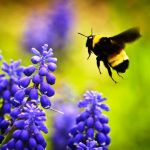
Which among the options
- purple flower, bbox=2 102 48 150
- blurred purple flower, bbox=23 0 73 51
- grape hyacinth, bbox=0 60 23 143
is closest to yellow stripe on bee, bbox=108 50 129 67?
grape hyacinth, bbox=0 60 23 143

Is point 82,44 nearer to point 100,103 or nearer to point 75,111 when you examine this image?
point 75,111

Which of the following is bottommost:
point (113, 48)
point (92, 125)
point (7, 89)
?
point (92, 125)

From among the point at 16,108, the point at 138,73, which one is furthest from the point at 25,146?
the point at 138,73

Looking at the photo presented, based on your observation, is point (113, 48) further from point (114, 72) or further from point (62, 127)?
point (114, 72)

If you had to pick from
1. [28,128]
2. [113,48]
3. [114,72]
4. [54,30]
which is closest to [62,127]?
[113,48]

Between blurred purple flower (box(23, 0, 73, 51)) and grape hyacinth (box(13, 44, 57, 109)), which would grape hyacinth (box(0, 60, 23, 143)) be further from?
blurred purple flower (box(23, 0, 73, 51))

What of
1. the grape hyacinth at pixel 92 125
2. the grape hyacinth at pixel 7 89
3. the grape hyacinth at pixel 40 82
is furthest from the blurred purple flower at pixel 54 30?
the grape hyacinth at pixel 40 82
